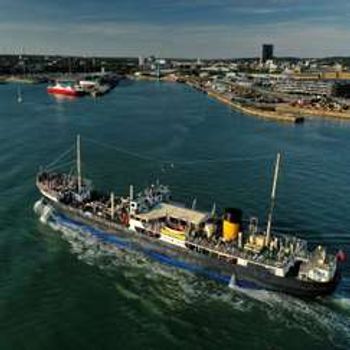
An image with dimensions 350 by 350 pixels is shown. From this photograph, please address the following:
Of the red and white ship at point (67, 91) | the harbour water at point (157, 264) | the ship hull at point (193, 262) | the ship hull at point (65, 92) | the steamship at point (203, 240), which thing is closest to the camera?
the harbour water at point (157, 264)

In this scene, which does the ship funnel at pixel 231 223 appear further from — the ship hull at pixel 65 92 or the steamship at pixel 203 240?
the ship hull at pixel 65 92

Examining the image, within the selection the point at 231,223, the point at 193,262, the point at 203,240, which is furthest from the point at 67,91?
the point at 231,223

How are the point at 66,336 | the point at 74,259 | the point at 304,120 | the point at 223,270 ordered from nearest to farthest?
the point at 66,336
the point at 223,270
the point at 74,259
the point at 304,120

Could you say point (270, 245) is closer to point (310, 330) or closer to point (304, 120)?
point (310, 330)

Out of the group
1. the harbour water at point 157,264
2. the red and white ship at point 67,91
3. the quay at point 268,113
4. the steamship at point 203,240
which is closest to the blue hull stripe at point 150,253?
the steamship at point 203,240

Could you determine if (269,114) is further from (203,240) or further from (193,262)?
(193,262)

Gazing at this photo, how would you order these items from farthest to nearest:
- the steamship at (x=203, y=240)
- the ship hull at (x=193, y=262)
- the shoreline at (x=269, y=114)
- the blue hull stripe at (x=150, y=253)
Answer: the shoreline at (x=269, y=114), the blue hull stripe at (x=150, y=253), the steamship at (x=203, y=240), the ship hull at (x=193, y=262)

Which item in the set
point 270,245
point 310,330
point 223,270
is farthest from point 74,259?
point 310,330
